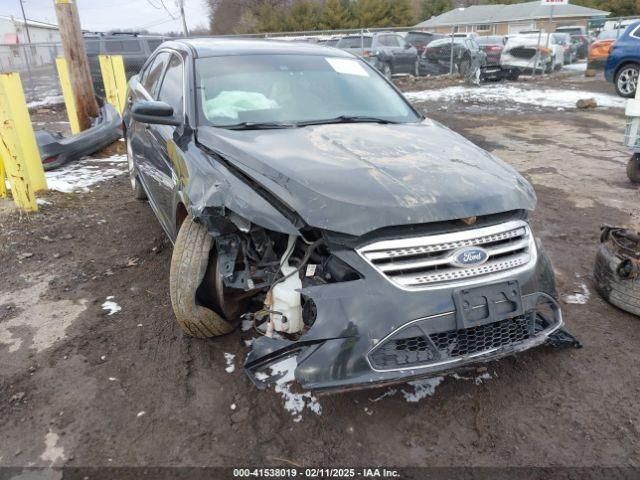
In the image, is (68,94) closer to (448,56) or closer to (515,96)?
(515,96)

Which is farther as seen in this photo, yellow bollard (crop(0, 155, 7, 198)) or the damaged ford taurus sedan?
yellow bollard (crop(0, 155, 7, 198))

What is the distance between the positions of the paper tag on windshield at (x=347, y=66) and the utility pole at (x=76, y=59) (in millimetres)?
5753

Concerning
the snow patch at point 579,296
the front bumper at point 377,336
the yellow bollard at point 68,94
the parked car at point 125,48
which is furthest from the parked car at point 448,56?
the front bumper at point 377,336

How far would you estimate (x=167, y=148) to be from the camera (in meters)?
3.47

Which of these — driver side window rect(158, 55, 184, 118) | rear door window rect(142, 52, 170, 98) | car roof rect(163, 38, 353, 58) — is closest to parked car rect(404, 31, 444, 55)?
rear door window rect(142, 52, 170, 98)

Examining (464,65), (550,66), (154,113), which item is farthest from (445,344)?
(550,66)

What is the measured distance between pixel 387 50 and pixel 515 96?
538 cm

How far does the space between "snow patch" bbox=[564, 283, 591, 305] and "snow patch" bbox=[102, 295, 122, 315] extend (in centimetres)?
316

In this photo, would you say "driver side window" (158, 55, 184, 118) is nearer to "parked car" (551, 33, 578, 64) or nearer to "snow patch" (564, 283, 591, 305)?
"snow patch" (564, 283, 591, 305)

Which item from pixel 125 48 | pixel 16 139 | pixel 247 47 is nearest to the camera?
pixel 247 47

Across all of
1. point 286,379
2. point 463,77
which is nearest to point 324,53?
point 286,379

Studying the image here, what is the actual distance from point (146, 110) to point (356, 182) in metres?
1.61

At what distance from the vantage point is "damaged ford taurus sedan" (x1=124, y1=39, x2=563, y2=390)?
85.7 inches

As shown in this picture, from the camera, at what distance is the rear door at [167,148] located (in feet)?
11.1
